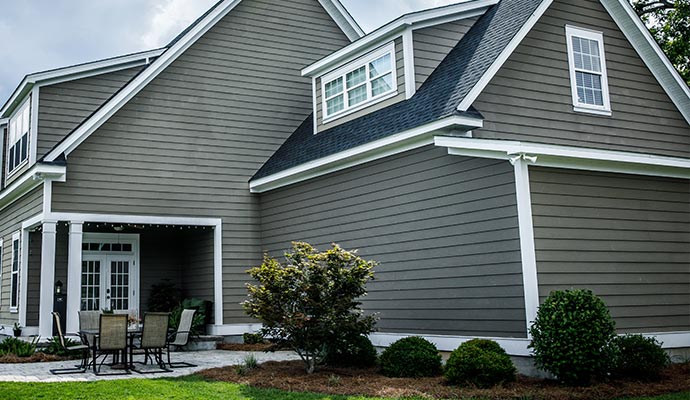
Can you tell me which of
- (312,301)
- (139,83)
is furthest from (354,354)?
(139,83)

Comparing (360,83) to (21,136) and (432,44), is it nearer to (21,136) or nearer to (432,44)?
(432,44)

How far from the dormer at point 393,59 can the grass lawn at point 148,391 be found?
6.82m

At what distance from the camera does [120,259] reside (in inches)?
704

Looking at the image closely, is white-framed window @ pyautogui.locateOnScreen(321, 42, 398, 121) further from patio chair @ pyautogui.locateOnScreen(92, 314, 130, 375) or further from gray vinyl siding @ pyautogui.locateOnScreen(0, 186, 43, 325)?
gray vinyl siding @ pyautogui.locateOnScreen(0, 186, 43, 325)

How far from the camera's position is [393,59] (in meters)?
13.8

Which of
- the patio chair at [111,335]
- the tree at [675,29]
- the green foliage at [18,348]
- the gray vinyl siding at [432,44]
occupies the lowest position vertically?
the green foliage at [18,348]

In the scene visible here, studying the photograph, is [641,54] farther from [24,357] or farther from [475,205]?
[24,357]

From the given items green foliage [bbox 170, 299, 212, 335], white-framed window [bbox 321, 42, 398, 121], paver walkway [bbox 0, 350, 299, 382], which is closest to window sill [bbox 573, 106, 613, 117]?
white-framed window [bbox 321, 42, 398, 121]

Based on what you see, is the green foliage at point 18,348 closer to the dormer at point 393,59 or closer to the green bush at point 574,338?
the dormer at point 393,59

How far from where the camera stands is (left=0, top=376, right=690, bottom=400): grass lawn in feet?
27.4

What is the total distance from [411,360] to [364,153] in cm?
452

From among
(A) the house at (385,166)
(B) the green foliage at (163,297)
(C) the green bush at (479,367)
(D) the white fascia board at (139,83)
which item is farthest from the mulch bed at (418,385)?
(B) the green foliage at (163,297)

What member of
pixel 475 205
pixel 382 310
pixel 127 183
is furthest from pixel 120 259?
pixel 475 205

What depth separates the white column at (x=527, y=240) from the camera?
32.4 feet
